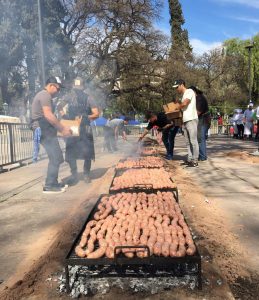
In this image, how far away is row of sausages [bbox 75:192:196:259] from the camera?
272 cm

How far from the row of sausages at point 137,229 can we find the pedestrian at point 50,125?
6.29ft

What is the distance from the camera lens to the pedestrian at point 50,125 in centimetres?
575

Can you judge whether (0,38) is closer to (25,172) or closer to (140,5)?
(25,172)

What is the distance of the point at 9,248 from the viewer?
3605mm

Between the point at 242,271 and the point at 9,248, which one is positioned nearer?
the point at 242,271

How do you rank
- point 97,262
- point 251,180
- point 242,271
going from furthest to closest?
point 251,180
point 242,271
point 97,262

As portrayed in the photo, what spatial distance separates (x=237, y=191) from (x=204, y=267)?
323 centimetres

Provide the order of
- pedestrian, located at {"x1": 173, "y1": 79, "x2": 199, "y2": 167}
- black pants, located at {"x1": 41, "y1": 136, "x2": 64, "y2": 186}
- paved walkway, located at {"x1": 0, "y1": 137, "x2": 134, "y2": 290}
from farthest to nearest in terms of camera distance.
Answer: pedestrian, located at {"x1": 173, "y1": 79, "x2": 199, "y2": 167}, black pants, located at {"x1": 41, "y1": 136, "x2": 64, "y2": 186}, paved walkway, located at {"x1": 0, "y1": 137, "x2": 134, "y2": 290}

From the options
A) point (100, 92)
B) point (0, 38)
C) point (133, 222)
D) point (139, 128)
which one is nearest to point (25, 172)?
point (0, 38)

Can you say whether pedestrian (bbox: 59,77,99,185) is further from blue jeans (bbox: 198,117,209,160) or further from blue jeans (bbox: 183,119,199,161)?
blue jeans (bbox: 198,117,209,160)

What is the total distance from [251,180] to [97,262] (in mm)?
4986

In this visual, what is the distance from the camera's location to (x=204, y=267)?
2932 mm

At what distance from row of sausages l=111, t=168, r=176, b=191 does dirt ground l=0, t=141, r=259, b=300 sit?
0.49m

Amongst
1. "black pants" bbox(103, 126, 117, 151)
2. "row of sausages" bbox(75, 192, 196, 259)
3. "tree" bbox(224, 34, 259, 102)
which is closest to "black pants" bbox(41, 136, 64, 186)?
"row of sausages" bbox(75, 192, 196, 259)
